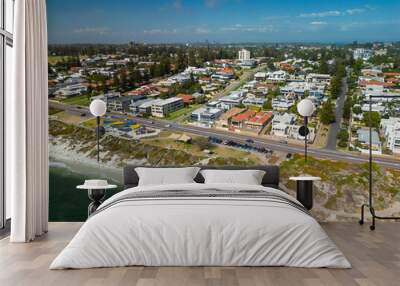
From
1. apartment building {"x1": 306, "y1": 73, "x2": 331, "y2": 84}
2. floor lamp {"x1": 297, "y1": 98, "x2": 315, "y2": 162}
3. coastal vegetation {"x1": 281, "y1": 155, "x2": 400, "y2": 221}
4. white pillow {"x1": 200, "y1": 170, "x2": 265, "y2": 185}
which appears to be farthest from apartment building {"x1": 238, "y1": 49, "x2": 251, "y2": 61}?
white pillow {"x1": 200, "y1": 170, "x2": 265, "y2": 185}

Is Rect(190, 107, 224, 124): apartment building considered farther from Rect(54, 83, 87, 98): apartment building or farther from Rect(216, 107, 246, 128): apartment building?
Rect(54, 83, 87, 98): apartment building

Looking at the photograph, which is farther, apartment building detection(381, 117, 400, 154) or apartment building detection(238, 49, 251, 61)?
apartment building detection(238, 49, 251, 61)

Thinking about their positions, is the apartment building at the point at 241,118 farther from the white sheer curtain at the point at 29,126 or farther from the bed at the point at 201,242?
the bed at the point at 201,242

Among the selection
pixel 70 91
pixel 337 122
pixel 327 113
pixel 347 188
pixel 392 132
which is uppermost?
pixel 70 91

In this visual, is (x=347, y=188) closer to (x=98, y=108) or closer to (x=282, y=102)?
(x=282, y=102)

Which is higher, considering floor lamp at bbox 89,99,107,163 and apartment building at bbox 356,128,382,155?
floor lamp at bbox 89,99,107,163

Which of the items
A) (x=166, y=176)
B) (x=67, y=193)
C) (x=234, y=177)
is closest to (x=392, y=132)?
(x=234, y=177)

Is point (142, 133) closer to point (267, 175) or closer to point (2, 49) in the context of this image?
point (267, 175)
